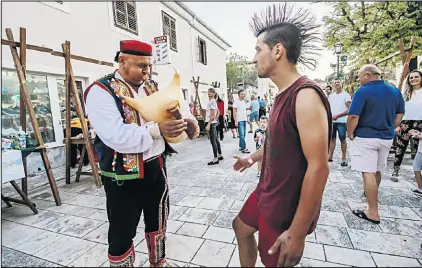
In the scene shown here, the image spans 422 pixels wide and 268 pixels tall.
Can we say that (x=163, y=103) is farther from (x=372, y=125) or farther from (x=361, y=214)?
(x=361, y=214)

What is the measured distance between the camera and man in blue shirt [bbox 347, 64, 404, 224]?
2.25 m

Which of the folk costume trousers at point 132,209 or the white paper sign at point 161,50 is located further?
the white paper sign at point 161,50

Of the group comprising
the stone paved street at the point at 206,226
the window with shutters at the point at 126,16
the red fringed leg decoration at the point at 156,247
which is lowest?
the stone paved street at the point at 206,226

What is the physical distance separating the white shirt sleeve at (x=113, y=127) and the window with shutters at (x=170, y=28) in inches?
312

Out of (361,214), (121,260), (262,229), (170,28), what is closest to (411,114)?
(361,214)

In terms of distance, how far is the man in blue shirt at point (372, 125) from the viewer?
2.25m

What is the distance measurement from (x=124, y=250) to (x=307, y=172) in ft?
3.84

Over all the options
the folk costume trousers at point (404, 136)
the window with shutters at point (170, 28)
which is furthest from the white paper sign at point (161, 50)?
the folk costume trousers at point (404, 136)

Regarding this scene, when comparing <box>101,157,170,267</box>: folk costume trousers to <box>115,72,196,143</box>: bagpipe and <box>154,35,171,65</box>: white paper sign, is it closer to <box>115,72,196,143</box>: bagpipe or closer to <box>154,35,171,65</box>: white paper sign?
<box>115,72,196,143</box>: bagpipe

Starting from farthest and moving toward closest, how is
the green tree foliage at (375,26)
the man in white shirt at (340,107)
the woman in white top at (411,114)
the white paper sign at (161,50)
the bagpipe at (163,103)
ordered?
the white paper sign at (161,50) < the green tree foliage at (375,26) < the man in white shirt at (340,107) < the woman in white top at (411,114) < the bagpipe at (163,103)

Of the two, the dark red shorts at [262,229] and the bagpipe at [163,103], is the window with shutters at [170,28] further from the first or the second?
the dark red shorts at [262,229]

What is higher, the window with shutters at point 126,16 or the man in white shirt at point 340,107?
the window with shutters at point 126,16

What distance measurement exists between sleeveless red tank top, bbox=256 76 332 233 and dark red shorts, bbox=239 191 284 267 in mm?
36

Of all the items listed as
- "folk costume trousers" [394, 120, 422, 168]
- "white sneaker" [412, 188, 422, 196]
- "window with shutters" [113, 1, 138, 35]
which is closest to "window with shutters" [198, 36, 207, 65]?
Result: "window with shutters" [113, 1, 138, 35]
